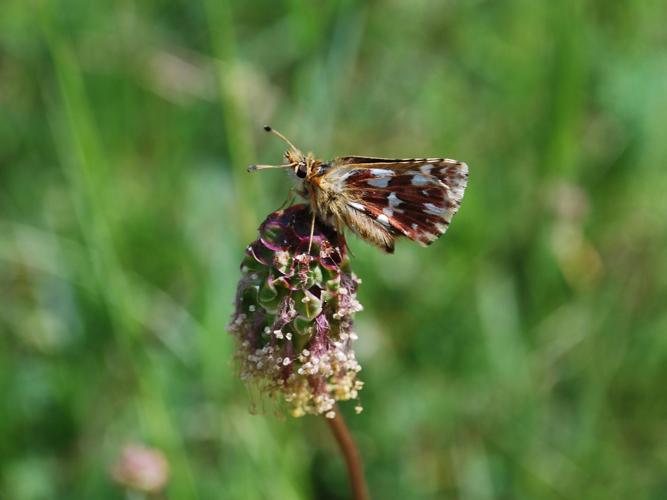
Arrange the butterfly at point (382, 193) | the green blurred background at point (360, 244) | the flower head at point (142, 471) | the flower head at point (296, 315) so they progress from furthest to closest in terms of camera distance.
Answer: the green blurred background at point (360, 244), the flower head at point (142, 471), the butterfly at point (382, 193), the flower head at point (296, 315)

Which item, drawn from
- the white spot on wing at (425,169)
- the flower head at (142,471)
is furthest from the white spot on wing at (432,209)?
the flower head at (142,471)

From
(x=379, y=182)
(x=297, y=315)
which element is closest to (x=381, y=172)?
(x=379, y=182)

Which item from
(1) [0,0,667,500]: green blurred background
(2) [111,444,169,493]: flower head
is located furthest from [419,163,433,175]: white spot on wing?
(2) [111,444,169,493]: flower head

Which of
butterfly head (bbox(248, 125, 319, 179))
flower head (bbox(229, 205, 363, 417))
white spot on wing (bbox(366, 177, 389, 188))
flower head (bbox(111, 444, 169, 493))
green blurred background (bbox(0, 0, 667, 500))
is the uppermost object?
green blurred background (bbox(0, 0, 667, 500))

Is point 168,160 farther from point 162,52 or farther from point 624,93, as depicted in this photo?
point 624,93

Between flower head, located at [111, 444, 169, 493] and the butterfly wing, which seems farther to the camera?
flower head, located at [111, 444, 169, 493]

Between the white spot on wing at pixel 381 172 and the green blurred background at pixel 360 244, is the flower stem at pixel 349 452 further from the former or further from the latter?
the green blurred background at pixel 360 244

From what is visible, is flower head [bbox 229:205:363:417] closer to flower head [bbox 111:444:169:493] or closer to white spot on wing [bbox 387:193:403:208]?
white spot on wing [bbox 387:193:403:208]

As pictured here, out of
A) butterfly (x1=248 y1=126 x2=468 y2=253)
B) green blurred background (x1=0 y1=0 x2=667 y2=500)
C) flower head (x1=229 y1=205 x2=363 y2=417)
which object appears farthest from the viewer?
green blurred background (x1=0 y1=0 x2=667 y2=500)
